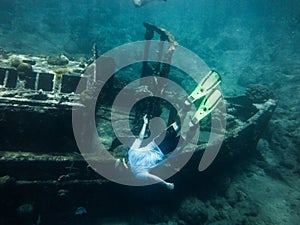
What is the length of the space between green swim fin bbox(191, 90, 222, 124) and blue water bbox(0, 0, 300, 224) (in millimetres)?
6197

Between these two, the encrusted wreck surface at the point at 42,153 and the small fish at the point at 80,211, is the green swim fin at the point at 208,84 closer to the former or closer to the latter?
the encrusted wreck surface at the point at 42,153

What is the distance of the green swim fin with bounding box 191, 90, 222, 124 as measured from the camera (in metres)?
5.81

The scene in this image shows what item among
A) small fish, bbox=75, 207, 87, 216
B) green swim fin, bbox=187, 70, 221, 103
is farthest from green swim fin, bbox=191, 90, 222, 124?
small fish, bbox=75, 207, 87, 216

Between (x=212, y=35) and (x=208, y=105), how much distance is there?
962 inches

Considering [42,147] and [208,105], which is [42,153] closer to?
[42,147]

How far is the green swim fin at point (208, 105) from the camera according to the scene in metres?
5.81

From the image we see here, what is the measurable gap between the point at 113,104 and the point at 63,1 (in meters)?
23.1

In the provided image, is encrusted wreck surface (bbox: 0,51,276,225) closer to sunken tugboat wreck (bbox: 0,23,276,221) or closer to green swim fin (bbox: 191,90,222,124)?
sunken tugboat wreck (bbox: 0,23,276,221)

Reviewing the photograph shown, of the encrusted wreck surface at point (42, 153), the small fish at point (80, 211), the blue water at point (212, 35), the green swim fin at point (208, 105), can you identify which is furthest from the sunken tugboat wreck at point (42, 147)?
the blue water at point (212, 35)

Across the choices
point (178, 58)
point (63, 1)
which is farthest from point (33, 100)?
point (63, 1)

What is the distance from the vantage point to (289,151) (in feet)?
35.0

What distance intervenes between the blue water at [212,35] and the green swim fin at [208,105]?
6197 mm

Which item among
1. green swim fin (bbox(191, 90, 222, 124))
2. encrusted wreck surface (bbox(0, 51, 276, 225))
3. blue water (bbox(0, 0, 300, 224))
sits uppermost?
blue water (bbox(0, 0, 300, 224))

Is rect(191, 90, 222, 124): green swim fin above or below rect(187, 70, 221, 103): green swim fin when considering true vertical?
below
